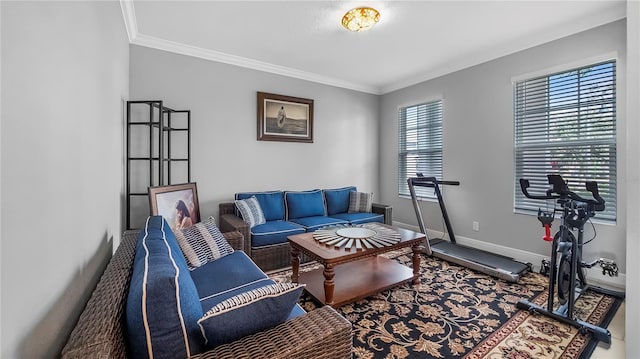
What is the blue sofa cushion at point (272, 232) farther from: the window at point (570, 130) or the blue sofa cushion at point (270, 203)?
the window at point (570, 130)

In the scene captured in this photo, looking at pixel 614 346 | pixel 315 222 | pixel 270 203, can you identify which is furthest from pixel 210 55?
pixel 614 346

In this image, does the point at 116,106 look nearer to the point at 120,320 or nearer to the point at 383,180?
the point at 120,320

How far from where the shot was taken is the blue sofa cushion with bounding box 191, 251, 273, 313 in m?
1.57

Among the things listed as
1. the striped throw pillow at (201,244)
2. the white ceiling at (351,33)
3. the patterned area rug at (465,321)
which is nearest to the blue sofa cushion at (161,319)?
the striped throw pillow at (201,244)

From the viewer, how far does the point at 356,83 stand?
475 cm

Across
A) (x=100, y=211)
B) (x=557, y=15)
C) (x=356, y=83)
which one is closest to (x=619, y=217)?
(x=557, y=15)

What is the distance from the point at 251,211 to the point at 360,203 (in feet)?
5.60

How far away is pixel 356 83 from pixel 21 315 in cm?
Result: 475

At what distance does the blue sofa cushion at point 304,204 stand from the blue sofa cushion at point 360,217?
0.28 m

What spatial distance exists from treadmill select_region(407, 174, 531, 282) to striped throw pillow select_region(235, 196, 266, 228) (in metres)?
2.11

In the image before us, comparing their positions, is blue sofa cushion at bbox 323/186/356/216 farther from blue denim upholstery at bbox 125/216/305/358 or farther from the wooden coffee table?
blue denim upholstery at bbox 125/216/305/358

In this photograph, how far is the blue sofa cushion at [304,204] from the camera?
380 centimetres

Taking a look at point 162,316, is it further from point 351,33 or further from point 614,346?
point 351,33

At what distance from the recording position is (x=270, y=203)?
12.0 ft
